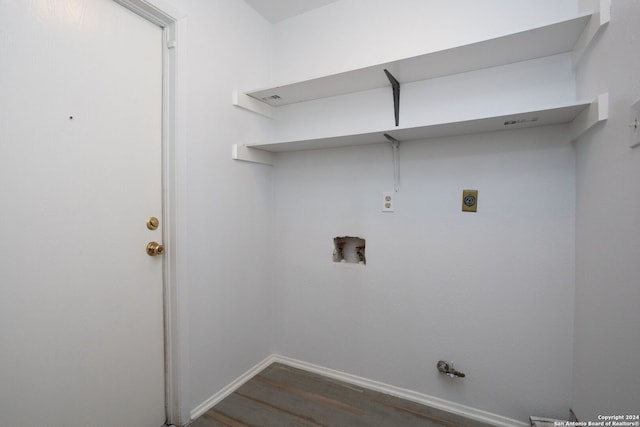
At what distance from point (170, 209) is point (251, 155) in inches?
25.5

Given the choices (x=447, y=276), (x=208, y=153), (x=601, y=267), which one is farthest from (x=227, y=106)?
(x=601, y=267)

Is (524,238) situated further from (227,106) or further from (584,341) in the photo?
(227,106)

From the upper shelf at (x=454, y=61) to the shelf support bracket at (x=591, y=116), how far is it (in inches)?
13.4

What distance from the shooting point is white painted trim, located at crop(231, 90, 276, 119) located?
1.82 m

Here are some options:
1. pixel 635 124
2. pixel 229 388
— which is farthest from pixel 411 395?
pixel 635 124

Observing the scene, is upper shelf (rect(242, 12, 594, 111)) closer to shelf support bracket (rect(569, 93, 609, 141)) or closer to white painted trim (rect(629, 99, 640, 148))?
shelf support bracket (rect(569, 93, 609, 141))

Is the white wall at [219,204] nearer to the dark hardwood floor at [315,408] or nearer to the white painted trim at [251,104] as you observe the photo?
the white painted trim at [251,104]

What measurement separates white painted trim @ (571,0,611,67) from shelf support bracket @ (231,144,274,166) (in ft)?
5.63

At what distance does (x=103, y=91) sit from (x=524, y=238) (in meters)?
2.09

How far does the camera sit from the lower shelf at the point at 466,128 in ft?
3.84

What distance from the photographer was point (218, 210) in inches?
68.2

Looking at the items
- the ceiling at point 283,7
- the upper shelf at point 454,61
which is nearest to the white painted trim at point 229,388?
the upper shelf at point 454,61

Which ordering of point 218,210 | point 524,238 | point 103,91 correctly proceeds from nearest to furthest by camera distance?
point 103,91 < point 524,238 < point 218,210

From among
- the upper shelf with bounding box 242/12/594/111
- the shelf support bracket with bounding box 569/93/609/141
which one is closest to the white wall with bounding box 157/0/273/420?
the upper shelf with bounding box 242/12/594/111
